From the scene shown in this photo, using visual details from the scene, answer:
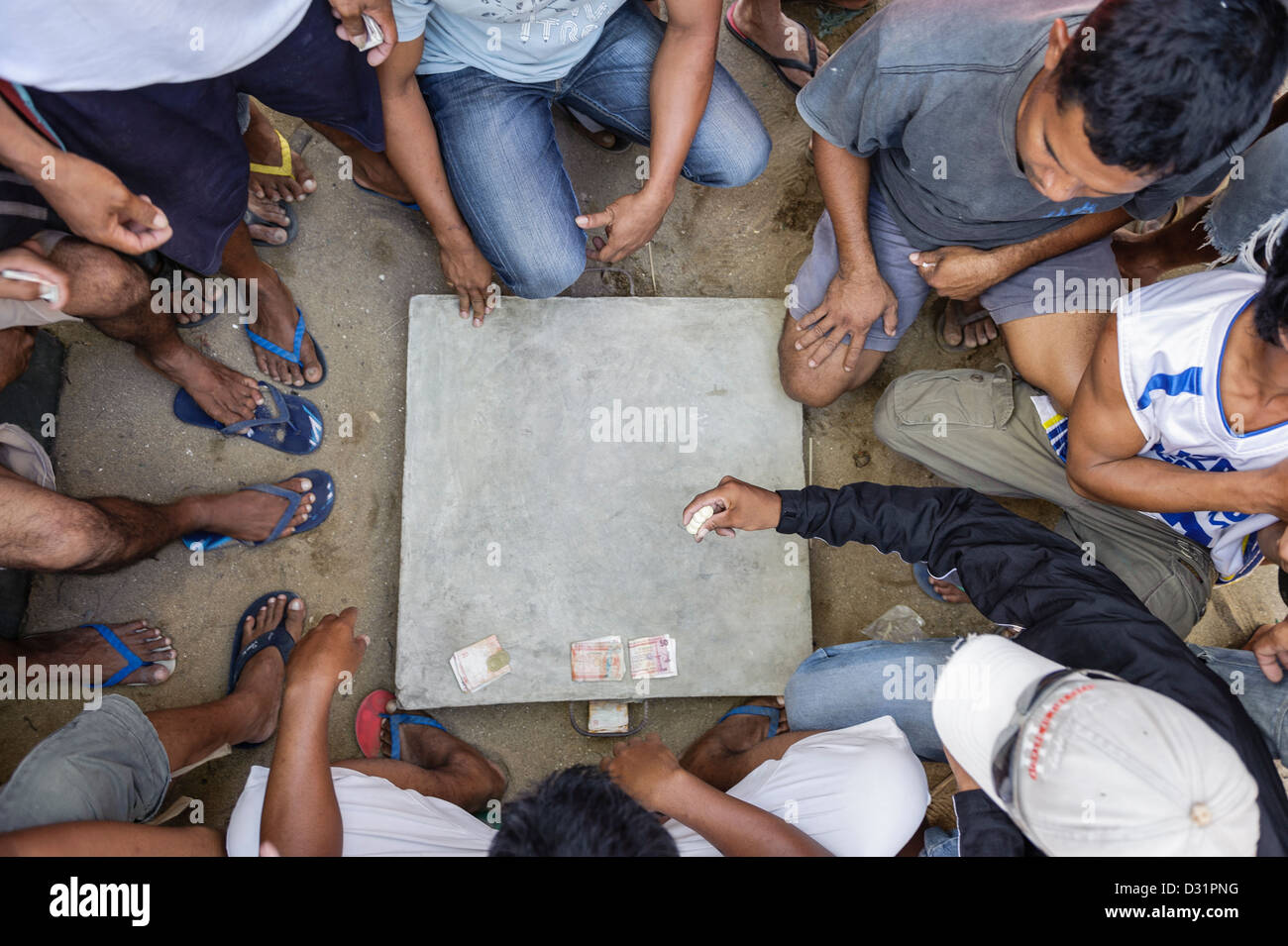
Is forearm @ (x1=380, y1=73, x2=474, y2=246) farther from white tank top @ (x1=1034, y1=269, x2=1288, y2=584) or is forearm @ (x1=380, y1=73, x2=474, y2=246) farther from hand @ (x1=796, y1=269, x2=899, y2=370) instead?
white tank top @ (x1=1034, y1=269, x2=1288, y2=584)

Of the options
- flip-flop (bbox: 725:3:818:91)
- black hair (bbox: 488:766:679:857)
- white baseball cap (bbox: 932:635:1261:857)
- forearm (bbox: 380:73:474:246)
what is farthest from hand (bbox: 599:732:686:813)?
flip-flop (bbox: 725:3:818:91)

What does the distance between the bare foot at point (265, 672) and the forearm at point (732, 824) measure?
128cm

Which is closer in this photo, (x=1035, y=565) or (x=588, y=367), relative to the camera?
(x=1035, y=565)

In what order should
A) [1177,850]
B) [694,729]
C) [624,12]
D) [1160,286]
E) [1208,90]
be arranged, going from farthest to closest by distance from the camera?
[694,729]
[624,12]
[1160,286]
[1208,90]
[1177,850]

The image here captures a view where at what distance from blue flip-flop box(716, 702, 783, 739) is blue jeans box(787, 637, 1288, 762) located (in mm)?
184

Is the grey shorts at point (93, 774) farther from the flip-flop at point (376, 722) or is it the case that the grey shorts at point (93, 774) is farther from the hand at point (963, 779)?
the hand at point (963, 779)

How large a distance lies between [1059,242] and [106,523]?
2738 millimetres

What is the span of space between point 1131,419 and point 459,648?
6.25 ft

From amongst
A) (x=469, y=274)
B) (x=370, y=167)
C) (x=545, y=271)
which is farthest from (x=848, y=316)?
(x=370, y=167)

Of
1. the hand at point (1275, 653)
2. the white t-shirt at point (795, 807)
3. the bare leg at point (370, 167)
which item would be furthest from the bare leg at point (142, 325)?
the hand at point (1275, 653)

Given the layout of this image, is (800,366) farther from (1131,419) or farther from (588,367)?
(1131,419)

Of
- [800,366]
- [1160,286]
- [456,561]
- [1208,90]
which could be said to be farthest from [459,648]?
[1208,90]

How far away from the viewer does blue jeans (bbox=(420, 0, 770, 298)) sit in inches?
89.4
